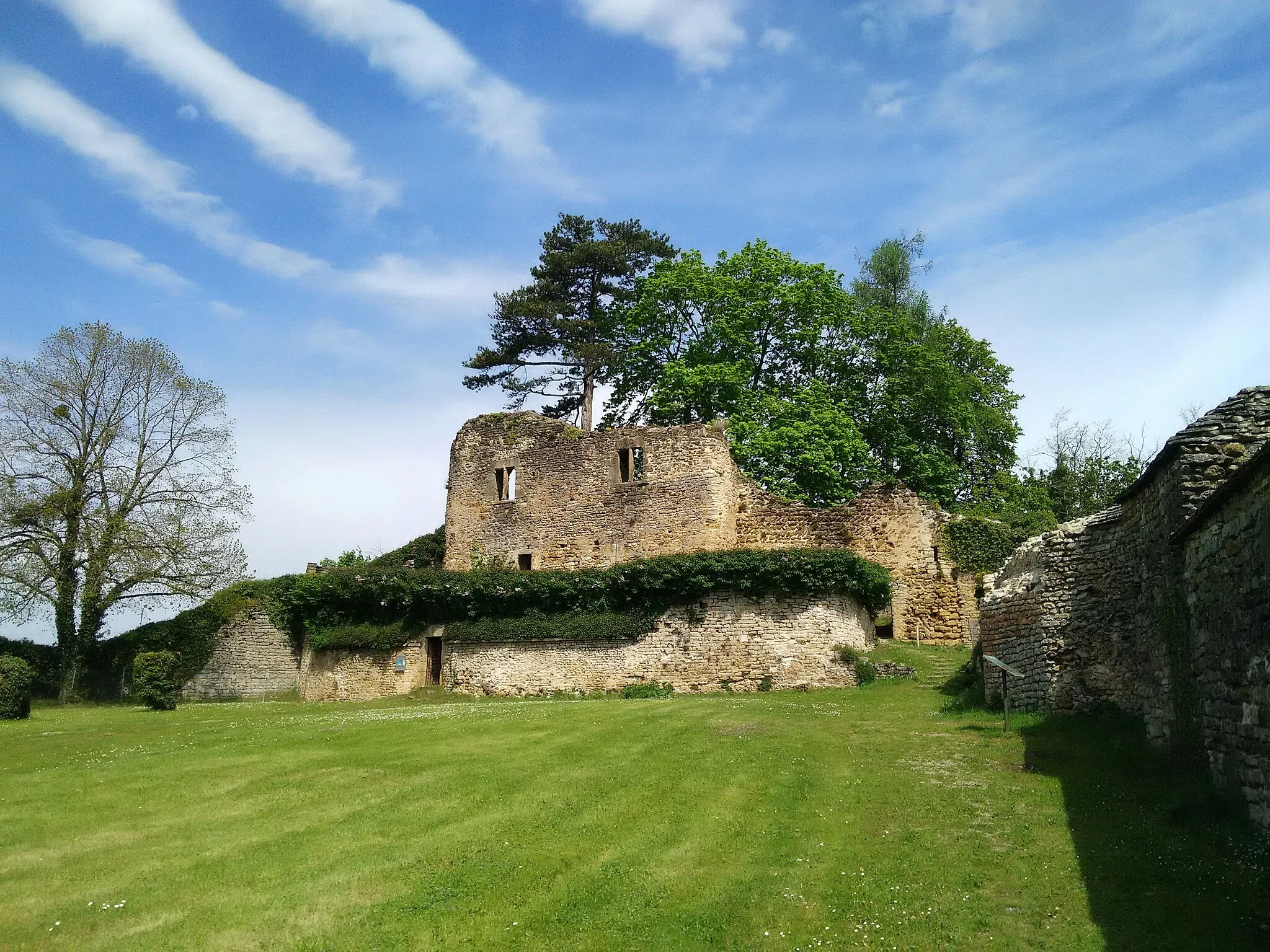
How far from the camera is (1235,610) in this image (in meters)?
7.98

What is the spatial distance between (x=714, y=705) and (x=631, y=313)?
735 inches

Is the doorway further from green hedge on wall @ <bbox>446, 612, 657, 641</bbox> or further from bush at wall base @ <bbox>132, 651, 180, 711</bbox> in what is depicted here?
bush at wall base @ <bbox>132, 651, 180, 711</bbox>

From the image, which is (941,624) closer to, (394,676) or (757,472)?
(757,472)

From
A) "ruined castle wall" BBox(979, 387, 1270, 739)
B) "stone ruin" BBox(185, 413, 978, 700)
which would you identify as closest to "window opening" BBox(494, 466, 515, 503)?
"stone ruin" BBox(185, 413, 978, 700)

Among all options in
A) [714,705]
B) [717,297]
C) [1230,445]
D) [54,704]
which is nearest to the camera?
[1230,445]

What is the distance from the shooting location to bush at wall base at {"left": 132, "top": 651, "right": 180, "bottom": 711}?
2095 centimetres

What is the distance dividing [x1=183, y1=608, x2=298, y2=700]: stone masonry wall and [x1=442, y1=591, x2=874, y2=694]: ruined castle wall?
9675mm

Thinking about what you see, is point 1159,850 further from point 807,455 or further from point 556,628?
point 807,455

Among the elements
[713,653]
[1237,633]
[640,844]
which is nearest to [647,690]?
[713,653]

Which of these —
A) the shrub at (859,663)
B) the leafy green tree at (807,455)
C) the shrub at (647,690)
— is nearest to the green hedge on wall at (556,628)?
the shrub at (647,690)

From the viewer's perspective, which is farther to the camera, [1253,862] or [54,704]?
[54,704]

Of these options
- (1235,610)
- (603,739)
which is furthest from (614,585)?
(1235,610)

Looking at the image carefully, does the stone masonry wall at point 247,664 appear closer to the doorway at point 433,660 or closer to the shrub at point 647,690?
the doorway at point 433,660

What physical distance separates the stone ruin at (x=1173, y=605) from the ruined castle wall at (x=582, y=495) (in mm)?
11427
